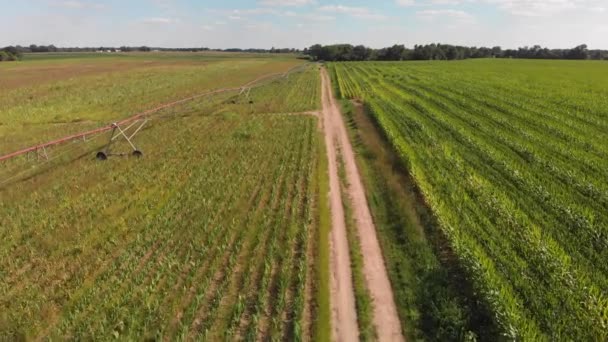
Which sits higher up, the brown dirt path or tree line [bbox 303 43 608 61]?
tree line [bbox 303 43 608 61]

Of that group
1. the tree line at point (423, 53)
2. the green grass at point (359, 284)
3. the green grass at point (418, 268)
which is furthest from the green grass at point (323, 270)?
the tree line at point (423, 53)

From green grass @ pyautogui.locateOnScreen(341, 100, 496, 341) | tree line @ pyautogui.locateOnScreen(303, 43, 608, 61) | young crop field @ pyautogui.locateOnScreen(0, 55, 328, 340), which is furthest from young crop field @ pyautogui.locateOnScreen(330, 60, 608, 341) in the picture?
tree line @ pyautogui.locateOnScreen(303, 43, 608, 61)

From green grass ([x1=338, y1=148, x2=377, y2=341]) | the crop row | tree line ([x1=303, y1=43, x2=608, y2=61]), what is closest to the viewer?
green grass ([x1=338, y1=148, x2=377, y2=341])

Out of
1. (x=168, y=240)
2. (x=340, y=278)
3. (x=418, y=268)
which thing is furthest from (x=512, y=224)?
(x=168, y=240)

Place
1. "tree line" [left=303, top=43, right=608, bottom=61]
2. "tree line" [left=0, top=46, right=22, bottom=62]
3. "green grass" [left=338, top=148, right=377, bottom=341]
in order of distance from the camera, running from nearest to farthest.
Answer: "green grass" [left=338, top=148, right=377, bottom=341] < "tree line" [left=0, top=46, right=22, bottom=62] < "tree line" [left=303, top=43, right=608, bottom=61]

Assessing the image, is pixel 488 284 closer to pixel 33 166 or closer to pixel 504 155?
pixel 504 155

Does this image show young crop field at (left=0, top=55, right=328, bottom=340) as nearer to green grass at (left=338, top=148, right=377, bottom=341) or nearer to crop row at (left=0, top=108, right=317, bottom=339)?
crop row at (left=0, top=108, right=317, bottom=339)
